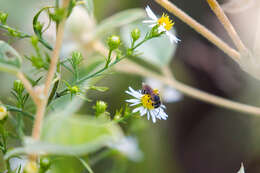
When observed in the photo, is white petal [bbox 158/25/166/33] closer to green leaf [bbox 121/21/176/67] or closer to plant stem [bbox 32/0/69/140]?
plant stem [bbox 32/0/69/140]

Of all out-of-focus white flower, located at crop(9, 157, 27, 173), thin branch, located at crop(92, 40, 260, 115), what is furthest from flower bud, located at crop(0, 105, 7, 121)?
thin branch, located at crop(92, 40, 260, 115)

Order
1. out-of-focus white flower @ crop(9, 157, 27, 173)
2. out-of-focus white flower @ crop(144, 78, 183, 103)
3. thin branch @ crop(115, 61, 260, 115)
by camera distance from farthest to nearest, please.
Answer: out-of-focus white flower @ crop(144, 78, 183, 103) < thin branch @ crop(115, 61, 260, 115) < out-of-focus white flower @ crop(9, 157, 27, 173)

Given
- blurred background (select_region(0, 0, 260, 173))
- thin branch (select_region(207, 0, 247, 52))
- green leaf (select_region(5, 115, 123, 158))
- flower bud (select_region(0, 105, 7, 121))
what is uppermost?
thin branch (select_region(207, 0, 247, 52))

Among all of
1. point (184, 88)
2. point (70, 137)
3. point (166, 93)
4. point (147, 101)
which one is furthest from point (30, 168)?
point (166, 93)

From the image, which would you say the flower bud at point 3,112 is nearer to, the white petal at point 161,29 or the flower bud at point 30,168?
the flower bud at point 30,168

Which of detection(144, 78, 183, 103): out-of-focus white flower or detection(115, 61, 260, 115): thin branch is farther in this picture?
detection(144, 78, 183, 103): out-of-focus white flower

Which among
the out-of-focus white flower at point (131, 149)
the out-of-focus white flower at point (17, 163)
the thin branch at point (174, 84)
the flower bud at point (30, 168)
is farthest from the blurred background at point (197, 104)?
the flower bud at point (30, 168)
